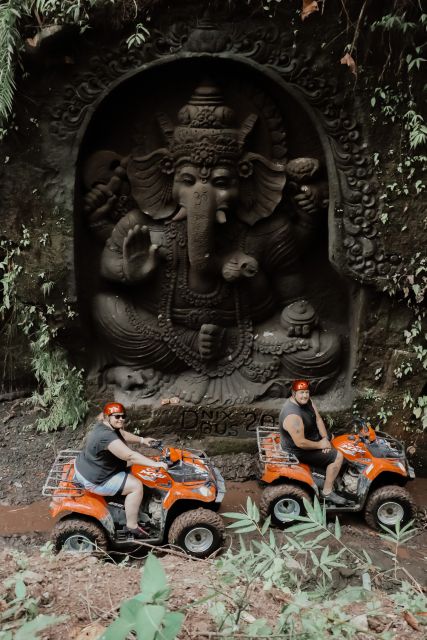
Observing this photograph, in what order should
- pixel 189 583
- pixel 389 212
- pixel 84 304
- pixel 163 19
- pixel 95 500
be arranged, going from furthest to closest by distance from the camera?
pixel 84 304, pixel 389 212, pixel 163 19, pixel 95 500, pixel 189 583

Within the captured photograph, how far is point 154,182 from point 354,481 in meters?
3.06

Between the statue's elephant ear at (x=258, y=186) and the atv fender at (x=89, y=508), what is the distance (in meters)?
2.79

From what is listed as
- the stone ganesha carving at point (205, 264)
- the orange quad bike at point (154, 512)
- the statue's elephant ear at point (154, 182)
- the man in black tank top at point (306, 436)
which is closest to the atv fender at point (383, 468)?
the man in black tank top at point (306, 436)

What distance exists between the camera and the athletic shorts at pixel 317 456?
189 inches

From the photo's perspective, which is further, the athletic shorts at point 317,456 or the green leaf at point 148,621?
the athletic shorts at point 317,456

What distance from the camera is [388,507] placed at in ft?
16.1

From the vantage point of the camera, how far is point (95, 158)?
550cm

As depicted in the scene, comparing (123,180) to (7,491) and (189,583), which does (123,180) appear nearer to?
(7,491)

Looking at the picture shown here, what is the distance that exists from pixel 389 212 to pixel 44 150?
2.92 m

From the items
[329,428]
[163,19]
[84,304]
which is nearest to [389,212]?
[329,428]

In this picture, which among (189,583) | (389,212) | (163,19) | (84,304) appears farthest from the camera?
(84,304)

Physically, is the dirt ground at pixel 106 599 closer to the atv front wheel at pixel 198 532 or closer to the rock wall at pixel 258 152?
the atv front wheel at pixel 198 532

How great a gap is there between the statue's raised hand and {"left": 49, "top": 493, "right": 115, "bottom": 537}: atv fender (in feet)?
6.79

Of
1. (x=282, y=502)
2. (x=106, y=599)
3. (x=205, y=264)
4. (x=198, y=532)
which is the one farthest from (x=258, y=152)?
(x=106, y=599)
